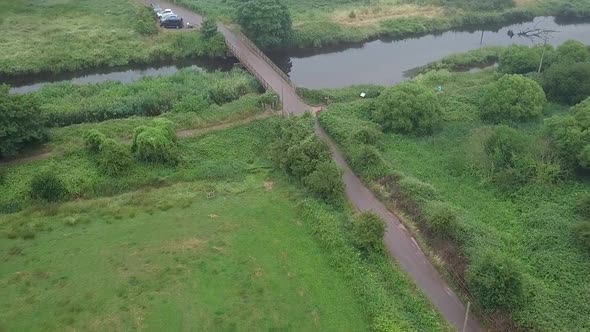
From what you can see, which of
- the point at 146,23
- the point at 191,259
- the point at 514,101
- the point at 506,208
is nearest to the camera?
the point at 191,259

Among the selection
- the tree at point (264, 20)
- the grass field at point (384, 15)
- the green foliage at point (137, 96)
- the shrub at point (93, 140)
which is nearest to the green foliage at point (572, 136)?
the green foliage at point (137, 96)

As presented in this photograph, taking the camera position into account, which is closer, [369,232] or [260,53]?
[369,232]

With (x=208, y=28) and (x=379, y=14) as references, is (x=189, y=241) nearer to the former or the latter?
(x=208, y=28)

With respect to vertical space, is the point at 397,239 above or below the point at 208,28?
below

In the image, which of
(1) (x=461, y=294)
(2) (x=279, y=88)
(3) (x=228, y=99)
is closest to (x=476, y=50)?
(2) (x=279, y=88)

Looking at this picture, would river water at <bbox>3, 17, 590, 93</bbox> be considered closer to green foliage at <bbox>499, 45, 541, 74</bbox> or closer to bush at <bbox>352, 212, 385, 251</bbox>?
green foliage at <bbox>499, 45, 541, 74</bbox>

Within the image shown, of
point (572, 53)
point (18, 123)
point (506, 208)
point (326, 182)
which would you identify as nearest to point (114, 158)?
point (18, 123)

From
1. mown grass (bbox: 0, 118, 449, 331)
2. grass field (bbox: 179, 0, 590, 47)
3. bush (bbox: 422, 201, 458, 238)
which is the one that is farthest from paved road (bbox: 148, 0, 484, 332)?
grass field (bbox: 179, 0, 590, 47)
